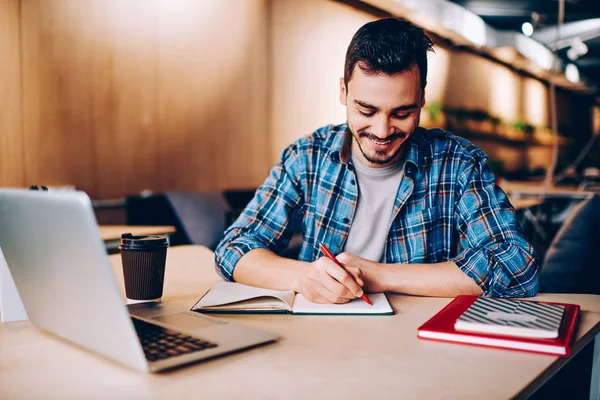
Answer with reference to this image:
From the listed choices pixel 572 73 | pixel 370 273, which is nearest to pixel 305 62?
pixel 370 273

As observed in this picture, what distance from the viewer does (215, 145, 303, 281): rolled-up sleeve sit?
157 centimetres

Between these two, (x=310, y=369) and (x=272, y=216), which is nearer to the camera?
(x=310, y=369)

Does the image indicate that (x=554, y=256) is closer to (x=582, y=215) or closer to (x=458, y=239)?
(x=582, y=215)

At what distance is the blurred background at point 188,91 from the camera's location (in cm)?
371

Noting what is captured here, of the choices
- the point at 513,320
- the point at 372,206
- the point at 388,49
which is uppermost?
the point at 388,49

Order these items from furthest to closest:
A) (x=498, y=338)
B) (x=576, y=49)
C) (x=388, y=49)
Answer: (x=576, y=49), (x=388, y=49), (x=498, y=338)

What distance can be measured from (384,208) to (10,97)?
9.24 feet

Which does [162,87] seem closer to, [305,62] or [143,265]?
[305,62]

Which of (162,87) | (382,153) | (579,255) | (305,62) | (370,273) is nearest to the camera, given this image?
(370,273)

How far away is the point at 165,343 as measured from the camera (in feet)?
2.86

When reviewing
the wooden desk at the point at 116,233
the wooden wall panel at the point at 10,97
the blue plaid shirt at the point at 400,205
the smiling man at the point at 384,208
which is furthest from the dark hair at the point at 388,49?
the wooden wall panel at the point at 10,97

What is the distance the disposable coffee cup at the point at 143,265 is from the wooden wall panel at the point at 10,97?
9.12ft

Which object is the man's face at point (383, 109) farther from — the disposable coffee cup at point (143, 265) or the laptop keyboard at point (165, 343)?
the laptop keyboard at point (165, 343)

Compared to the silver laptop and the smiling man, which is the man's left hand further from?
the silver laptop
